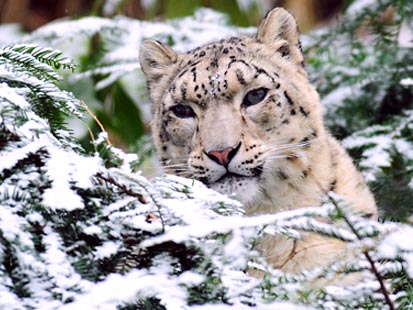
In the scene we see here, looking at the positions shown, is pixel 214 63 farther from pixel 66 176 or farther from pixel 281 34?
pixel 66 176

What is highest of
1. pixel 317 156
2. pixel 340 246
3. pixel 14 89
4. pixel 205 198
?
pixel 14 89

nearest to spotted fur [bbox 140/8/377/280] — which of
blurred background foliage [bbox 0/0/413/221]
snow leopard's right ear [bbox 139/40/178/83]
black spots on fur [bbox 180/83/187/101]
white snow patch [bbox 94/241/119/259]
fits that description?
black spots on fur [bbox 180/83/187/101]

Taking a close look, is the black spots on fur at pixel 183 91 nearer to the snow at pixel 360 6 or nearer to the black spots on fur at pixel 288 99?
the black spots on fur at pixel 288 99

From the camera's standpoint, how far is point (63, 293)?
74.0 inches

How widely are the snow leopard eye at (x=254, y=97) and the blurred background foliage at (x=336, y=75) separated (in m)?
0.72

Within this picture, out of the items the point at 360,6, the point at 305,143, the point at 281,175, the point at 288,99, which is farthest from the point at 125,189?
the point at 360,6

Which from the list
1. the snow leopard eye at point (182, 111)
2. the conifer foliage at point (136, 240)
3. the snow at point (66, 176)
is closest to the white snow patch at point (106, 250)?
the conifer foliage at point (136, 240)

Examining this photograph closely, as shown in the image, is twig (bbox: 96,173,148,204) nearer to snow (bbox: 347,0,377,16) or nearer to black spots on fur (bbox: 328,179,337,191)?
black spots on fur (bbox: 328,179,337,191)

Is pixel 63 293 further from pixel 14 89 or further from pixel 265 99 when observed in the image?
pixel 265 99

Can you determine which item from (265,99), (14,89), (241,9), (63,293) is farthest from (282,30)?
(241,9)

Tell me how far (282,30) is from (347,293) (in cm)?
253

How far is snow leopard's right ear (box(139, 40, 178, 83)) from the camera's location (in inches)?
180

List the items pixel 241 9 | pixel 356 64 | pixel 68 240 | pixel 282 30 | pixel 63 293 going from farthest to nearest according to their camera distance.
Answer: pixel 241 9, pixel 356 64, pixel 282 30, pixel 68 240, pixel 63 293

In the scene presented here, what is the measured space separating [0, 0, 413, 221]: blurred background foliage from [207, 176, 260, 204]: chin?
792 mm
